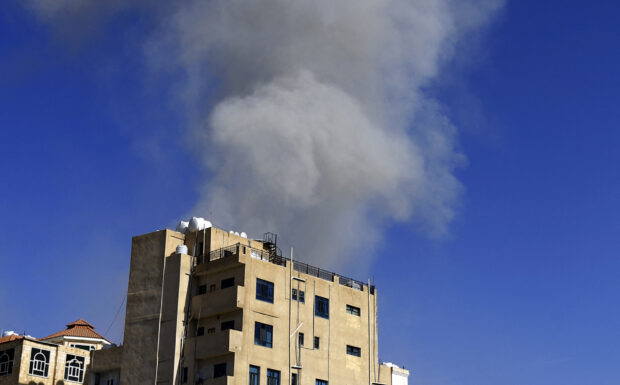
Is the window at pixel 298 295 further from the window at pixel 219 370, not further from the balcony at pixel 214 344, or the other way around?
the window at pixel 219 370

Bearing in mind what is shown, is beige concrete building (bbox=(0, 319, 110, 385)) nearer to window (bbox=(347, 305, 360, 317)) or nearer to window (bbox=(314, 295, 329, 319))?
window (bbox=(314, 295, 329, 319))

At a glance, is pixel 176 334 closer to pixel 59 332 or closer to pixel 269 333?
pixel 269 333

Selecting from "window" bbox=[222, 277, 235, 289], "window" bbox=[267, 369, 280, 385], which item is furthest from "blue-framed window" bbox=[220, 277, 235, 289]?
"window" bbox=[267, 369, 280, 385]

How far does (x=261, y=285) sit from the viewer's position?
7412cm

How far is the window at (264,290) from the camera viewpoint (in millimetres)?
73812

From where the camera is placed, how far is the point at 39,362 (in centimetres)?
7938

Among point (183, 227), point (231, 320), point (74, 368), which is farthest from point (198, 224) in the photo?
point (74, 368)

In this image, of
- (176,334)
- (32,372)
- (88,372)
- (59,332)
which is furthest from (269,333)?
(59,332)

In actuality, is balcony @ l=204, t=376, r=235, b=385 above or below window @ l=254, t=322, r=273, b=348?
below

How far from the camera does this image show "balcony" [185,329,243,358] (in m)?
70.2

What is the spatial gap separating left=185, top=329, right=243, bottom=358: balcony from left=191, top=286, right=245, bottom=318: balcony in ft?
7.27

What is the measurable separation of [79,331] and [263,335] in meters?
30.6

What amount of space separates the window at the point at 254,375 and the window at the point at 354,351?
11.3 metres

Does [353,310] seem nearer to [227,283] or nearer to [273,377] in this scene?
[273,377]
